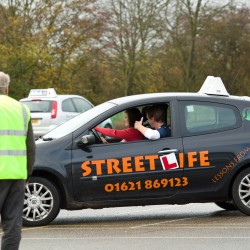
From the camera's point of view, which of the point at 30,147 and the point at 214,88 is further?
the point at 214,88

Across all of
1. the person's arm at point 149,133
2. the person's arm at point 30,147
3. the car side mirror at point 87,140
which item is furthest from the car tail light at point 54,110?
the person's arm at point 30,147

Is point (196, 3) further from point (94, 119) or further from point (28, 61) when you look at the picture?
point (94, 119)

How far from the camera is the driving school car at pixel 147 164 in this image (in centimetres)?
988

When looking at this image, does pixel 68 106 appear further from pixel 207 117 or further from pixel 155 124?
pixel 207 117

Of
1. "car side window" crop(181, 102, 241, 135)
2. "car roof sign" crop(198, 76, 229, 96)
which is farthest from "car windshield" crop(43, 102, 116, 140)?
"car roof sign" crop(198, 76, 229, 96)

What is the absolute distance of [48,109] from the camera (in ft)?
87.5

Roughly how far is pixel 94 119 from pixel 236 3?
34.6 metres

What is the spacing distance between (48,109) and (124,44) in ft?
72.4

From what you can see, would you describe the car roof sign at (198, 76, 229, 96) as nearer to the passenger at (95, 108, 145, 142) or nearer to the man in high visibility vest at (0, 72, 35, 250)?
the passenger at (95, 108, 145, 142)

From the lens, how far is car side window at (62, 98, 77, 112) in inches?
1062

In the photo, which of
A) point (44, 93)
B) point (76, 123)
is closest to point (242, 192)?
point (76, 123)

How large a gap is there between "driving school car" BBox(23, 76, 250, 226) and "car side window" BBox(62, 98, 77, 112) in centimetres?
1652

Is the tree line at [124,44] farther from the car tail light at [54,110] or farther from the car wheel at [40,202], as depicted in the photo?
the car wheel at [40,202]

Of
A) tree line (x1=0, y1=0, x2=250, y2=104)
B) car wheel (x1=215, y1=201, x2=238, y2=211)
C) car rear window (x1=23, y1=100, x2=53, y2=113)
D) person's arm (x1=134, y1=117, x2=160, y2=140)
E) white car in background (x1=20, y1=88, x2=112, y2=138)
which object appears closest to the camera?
person's arm (x1=134, y1=117, x2=160, y2=140)
